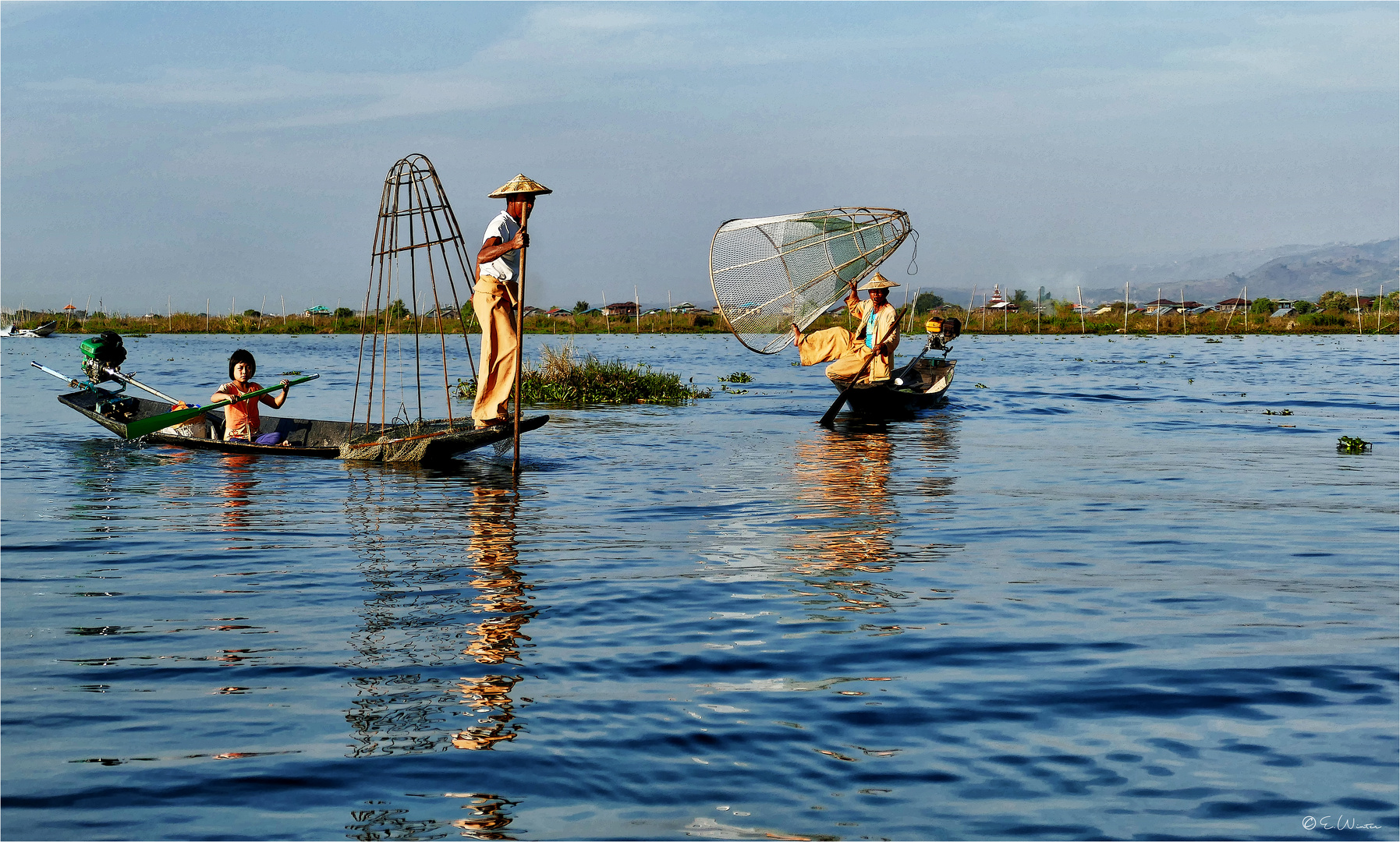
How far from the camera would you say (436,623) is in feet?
21.4

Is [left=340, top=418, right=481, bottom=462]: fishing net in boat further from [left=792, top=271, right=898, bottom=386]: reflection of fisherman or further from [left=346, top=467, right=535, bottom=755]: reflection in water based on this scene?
[left=792, top=271, right=898, bottom=386]: reflection of fisherman

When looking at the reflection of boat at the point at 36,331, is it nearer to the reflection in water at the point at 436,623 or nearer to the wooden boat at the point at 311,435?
the wooden boat at the point at 311,435

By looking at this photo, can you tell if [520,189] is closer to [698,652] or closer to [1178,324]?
[698,652]

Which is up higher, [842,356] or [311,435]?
[842,356]

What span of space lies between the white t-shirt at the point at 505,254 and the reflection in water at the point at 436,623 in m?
2.39

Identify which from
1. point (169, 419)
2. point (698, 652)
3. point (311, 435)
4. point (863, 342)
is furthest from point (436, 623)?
point (863, 342)

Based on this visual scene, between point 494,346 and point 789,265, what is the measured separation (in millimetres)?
7185

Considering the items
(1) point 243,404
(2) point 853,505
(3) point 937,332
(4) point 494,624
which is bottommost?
(4) point 494,624

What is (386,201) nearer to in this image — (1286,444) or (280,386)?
(280,386)

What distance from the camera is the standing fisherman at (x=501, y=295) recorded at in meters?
11.5

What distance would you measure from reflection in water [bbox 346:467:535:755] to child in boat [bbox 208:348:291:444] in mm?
3644

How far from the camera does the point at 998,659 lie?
19.1 ft

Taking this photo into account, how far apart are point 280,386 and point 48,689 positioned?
25.8 feet

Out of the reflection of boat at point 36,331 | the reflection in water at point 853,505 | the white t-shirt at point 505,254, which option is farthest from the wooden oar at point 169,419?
the reflection of boat at point 36,331
